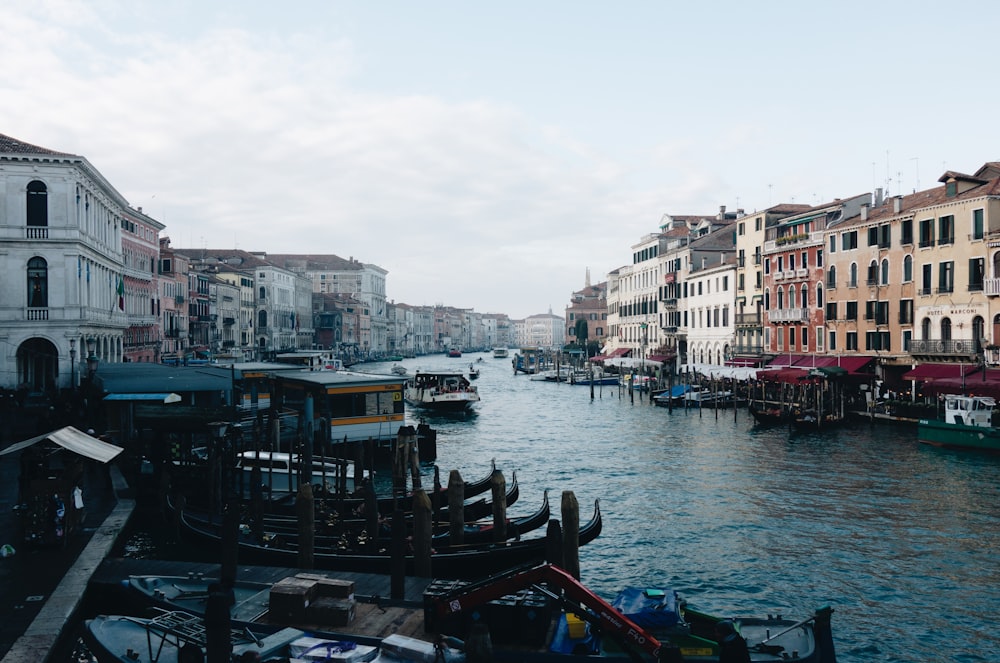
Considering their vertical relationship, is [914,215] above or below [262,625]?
above

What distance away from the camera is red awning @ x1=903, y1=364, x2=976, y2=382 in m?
34.3

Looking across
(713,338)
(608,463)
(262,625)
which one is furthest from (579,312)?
(262,625)

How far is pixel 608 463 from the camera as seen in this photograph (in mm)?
29609

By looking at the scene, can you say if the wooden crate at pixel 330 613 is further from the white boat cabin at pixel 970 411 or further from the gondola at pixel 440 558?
the white boat cabin at pixel 970 411

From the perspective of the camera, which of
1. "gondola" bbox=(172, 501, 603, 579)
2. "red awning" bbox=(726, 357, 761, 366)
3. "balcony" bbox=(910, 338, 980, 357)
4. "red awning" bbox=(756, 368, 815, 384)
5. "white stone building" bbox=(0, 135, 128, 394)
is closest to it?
"gondola" bbox=(172, 501, 603, 579)

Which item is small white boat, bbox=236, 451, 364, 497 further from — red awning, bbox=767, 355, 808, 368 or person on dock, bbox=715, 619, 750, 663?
red awning, bbox=767, 355, 808, 368

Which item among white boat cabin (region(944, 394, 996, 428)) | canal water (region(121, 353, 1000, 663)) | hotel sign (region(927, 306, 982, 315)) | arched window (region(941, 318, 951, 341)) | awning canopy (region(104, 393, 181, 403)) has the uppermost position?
hotel sign (region(927, 306, 982, 315))

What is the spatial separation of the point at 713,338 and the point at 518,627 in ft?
168

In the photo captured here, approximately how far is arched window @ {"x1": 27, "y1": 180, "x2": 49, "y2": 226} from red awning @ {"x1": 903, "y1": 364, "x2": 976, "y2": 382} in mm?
39559

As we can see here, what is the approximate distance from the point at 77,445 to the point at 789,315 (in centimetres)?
4080

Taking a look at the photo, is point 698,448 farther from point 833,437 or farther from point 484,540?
point 484,540

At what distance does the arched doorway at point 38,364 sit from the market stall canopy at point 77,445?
22.1 m

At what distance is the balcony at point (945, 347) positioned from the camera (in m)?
34.5

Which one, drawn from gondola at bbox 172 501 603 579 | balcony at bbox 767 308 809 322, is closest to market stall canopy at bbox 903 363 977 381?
balcony at bbox 767 308 809 322
